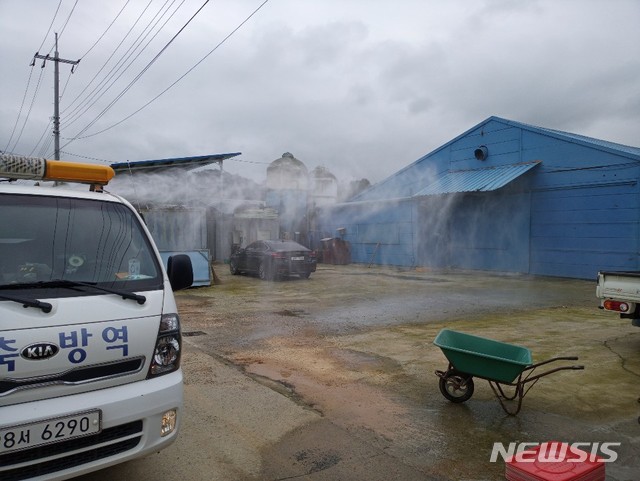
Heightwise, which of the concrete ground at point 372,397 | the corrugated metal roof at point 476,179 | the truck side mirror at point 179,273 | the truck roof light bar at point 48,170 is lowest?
the concrete ground at point 372,397

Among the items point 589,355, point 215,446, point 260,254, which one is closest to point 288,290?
point 260,254

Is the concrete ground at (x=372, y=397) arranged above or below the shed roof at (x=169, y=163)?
below

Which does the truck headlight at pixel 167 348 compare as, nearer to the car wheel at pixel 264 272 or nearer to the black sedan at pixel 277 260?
the black sedan at pixel 277 260

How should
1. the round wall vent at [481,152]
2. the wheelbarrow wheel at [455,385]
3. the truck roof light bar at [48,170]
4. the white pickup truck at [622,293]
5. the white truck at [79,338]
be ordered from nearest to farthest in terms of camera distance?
the white truck at [79,338], the truck roof light bar at [48,170], the wheelbarrow wheel at [455,385], the white pickup truck at [622,293], the round wall vent at [481,152]

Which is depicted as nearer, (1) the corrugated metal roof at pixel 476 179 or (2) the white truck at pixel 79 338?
(2) the white truck at pixel 79 338

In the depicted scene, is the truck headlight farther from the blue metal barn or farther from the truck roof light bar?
the blue metal barn

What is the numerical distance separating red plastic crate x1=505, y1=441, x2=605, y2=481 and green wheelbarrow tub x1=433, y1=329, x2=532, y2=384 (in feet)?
2.73

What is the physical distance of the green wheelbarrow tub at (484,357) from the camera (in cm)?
428

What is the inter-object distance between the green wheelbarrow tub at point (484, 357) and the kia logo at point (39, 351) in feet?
10.7

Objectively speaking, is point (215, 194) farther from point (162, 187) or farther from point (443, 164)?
point (443, 164)

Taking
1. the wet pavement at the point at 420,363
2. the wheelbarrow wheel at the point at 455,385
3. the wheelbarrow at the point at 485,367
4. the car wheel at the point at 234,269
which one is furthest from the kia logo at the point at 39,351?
the car wheel at the point at 234,269

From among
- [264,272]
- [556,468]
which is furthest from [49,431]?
[264,272]

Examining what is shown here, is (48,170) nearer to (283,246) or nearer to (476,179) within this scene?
(283,246)

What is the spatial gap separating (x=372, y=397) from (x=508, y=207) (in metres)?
14.8
